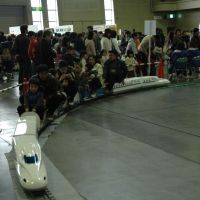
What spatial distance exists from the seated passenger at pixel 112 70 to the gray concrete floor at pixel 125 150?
Result: 3.78 feet

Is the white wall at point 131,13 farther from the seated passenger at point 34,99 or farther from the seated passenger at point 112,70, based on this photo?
the seated passenger at point 34,99

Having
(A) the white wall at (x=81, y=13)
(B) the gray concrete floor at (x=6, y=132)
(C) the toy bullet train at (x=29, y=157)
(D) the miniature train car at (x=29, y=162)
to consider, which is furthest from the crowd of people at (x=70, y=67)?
(A) the white wall at (x=81, y=13)

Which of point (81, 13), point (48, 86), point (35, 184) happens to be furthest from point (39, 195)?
point (81, 13)

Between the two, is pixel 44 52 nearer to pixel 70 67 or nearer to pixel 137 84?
pixel 70 67

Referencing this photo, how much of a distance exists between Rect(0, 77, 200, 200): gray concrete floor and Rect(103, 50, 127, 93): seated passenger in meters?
1.15

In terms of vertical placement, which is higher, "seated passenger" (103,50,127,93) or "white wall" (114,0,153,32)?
"white wall" (114,0,153,32)

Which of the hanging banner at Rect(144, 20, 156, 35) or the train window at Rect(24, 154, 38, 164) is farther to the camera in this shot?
the hanging banner at Rect(144, 20, 156, 35)

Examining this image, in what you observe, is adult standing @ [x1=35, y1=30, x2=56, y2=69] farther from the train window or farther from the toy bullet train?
the train window

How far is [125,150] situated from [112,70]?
495 centimetres

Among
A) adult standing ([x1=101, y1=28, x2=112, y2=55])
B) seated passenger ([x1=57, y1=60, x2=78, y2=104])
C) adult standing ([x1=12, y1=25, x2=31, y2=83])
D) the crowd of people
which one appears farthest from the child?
seated passenger ([x1=57, y1=60, x2=78, y2=104])

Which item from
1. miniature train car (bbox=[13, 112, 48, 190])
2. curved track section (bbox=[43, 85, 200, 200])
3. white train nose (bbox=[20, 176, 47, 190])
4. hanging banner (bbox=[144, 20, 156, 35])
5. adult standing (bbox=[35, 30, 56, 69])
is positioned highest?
hanging banner (bbox=[144, 20, 156, 35])

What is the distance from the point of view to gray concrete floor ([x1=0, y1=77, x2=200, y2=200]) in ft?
14.0

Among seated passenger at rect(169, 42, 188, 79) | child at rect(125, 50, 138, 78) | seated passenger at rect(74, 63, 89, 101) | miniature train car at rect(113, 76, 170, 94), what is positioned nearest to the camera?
seated passenger at rect(74, 63, 89, 101)

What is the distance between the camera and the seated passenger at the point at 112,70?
1048 cm
